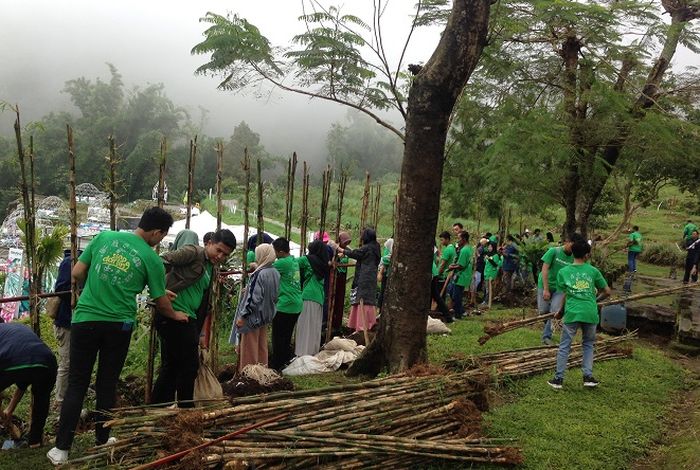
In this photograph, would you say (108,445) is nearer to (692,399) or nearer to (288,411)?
(288,411)

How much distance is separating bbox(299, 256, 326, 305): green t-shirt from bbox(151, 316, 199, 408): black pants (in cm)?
233

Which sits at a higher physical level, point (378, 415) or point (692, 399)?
point (378, 415)

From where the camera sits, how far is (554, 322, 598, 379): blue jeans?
5.26 m

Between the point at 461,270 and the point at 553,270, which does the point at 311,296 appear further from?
the point at 461,270

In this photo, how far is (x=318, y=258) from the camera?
6.27 m

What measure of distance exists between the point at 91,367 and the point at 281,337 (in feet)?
8.89

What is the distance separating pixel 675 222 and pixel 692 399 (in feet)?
74.3

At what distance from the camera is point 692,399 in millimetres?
5391

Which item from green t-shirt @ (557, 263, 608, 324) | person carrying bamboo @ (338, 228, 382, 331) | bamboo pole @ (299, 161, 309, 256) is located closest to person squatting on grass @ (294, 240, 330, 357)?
bamboo pole @ (299, 161, 309, 256)

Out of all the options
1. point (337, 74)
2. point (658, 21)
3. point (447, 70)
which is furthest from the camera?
point (658, 21)

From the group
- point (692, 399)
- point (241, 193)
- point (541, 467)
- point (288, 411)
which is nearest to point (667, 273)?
point (692, 399)

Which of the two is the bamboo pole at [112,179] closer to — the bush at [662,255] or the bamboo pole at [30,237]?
the bamboo pole at [30,237]

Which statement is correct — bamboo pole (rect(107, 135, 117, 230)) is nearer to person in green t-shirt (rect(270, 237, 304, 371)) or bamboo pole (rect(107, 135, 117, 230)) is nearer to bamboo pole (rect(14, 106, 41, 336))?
bamboo pole (rect(14, 106, 41, 336))

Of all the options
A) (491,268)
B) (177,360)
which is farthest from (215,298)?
(491,268)
